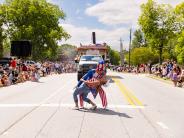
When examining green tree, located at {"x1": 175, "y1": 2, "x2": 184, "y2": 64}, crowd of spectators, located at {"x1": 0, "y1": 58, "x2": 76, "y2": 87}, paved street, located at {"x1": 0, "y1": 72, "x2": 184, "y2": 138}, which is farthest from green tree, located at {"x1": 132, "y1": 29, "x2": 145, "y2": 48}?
paved street, located at {"x1": 0, "y1": 72, "x2": 184, "y2": 138}

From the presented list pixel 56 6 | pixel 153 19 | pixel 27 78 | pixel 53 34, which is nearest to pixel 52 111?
pixel 27 78

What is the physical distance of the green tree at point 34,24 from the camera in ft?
273

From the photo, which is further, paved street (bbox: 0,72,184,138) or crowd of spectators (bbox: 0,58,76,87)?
crowd of spectators (bbox: 0,58,76,87)

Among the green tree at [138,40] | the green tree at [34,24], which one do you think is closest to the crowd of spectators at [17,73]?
the green tree at [34,24]

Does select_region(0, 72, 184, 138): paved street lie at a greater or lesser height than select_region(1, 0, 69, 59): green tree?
lesser

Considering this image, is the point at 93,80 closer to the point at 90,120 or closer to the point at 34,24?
the point at 90,120

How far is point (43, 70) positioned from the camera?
47.9m

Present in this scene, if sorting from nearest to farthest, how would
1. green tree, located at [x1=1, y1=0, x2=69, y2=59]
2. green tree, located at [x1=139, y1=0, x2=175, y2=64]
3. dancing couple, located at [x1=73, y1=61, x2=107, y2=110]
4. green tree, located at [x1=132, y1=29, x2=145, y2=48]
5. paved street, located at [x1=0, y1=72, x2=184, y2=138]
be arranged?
paved street, located at [x1=0, y1=72, x2=184, y2=138] → dancing couple, located at [x1=73, y1=61, x2=107, y2=110] → green tree, located at [x1=139, y1=0, x2=175, y2=64] → green tree, located at [x1=1, y1=0, x2=69, y2=59] → green tree, located at [x1=132, y1=29, x2=145, y2=48]

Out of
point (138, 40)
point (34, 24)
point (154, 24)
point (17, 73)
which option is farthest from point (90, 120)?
point (138, 40)

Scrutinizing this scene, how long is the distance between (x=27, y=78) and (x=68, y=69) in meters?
30.4

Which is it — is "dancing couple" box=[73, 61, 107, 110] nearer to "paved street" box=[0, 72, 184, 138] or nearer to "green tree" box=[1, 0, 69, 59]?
"paved street" box=[0, 72, 184, 138]

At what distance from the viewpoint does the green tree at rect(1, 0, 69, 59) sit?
273 ft

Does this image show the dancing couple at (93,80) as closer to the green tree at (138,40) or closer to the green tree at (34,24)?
the green tree at (34,24)

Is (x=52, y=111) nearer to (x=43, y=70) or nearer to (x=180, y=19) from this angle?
(x=43, y=70)
